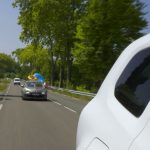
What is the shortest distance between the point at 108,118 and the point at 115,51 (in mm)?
45987

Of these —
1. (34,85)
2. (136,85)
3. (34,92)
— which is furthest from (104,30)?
(136,85)

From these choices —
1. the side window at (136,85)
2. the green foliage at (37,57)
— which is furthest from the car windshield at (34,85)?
the green foliage at (37,57)

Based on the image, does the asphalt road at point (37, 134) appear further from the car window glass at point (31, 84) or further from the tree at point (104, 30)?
the tree at point (104, 30)

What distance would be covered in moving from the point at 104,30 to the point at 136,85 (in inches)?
1772

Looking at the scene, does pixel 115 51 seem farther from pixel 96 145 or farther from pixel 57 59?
A: pixel 96 145

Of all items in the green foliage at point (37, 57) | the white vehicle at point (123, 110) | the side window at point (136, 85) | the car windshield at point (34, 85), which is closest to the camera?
the white vehicle at point (123, 110)

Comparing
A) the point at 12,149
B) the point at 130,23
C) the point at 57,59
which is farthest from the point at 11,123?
the point at 57,59

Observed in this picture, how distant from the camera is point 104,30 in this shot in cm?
4784

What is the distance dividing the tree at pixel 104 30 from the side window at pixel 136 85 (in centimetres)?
4362

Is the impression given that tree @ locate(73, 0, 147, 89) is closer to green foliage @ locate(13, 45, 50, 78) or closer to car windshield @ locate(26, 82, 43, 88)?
car windshield @ locate(26, 82, 43, 88)

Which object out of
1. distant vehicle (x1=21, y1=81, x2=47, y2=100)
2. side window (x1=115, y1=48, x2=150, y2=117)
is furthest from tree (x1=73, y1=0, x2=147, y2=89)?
side window (x1=115, y1=48, x2=150, y2=117)

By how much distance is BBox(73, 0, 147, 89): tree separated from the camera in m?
47.2

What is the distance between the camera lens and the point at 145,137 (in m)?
2.50

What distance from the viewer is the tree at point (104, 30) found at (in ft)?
155
